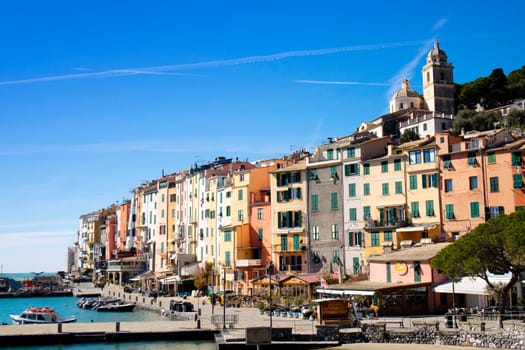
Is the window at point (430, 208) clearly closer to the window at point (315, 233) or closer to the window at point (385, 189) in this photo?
the window at point (385, 189)

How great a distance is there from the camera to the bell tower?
115188 mm

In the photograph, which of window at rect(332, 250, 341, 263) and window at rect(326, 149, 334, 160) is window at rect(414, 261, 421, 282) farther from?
window at rect(326, 149, 334, 160)

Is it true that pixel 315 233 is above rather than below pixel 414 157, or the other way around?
below

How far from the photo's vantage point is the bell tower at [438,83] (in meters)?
115

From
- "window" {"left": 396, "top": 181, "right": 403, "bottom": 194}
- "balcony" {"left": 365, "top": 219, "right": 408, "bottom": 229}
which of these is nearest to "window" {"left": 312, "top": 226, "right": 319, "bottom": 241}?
"balcony" {"left": 365, "top": 219, "right": 408, "bottom": 229}

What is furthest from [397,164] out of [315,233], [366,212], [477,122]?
[477,122]

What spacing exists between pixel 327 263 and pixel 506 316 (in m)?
26.8

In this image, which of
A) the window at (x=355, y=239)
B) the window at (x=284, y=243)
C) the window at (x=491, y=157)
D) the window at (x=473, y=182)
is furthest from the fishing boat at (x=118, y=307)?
the window at (x=491, y=157)

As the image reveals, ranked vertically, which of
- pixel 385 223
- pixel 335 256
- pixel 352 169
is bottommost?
→ pixel 335 256

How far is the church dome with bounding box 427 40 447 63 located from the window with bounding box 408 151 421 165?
71.8m

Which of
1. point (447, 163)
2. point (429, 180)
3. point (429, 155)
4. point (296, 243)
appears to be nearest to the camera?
point (447, 163)

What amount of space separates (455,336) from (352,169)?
2739 cm

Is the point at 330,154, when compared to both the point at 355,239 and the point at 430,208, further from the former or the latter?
the point at 430,208

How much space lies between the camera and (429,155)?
5306 centimetres
